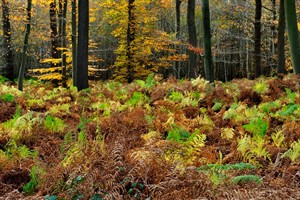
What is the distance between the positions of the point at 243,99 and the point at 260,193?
5.32 metres

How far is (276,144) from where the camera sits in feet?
13.0

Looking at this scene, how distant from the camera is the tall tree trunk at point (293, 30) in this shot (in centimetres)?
1034

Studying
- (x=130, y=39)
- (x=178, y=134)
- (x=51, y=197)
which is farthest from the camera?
(x=130, y=39)

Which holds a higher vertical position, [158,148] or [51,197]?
[158,148]

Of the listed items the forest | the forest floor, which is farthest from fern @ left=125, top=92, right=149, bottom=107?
the forest floor

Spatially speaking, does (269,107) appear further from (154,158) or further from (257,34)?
(257,34)

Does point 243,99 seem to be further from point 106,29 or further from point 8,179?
point 106,29

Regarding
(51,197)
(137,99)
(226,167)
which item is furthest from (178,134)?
(137,99)

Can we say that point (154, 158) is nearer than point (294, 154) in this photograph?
Yes

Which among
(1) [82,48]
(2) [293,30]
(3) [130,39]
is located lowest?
(1) [82,48]

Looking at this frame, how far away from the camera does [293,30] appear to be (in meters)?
10.4

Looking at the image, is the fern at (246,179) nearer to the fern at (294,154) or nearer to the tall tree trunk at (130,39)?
the fern at (294,154)

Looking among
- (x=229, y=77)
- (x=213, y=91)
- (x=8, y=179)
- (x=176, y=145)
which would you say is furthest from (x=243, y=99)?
(x=229, y=77)

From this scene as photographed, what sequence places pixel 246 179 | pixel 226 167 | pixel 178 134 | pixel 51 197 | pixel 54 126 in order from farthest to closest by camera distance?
pixel 54 126 → pixel 178 134 → pixel 226 167 → pixel 246 179 → pixel 51 197
